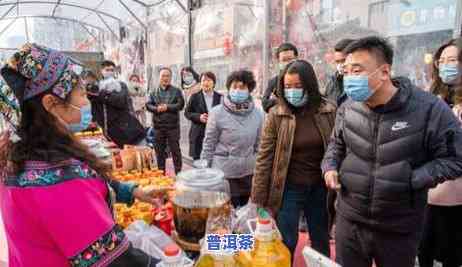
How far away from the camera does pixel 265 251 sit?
92 centimetres

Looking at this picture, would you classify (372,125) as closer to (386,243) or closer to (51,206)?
(386,243)

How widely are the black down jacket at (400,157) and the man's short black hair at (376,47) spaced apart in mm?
107

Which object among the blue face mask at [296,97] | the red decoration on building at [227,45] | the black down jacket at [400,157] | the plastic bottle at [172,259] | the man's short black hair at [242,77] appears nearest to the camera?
the plastic bottle at [172,259]

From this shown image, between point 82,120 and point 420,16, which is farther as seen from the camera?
point 420,16

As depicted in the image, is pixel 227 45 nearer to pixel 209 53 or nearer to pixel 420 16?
pixel 209 53

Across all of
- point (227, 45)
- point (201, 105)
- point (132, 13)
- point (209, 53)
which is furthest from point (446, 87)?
point (132, 13)

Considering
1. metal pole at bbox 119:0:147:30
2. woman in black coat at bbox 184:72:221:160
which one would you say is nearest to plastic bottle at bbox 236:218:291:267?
woman in black coat at bbox 184:72:221:160

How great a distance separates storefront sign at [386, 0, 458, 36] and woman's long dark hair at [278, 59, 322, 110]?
1283mm

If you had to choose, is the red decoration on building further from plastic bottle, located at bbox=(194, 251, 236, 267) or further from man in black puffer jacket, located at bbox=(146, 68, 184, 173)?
plastic bottle, located at bbox=(194, 251, 236, 267)

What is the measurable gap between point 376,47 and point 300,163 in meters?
0.73

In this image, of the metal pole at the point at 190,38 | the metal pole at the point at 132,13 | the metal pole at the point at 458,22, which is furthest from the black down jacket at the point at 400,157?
the metal pole at the point at 132,13

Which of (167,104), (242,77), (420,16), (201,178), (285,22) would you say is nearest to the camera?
(201,178)

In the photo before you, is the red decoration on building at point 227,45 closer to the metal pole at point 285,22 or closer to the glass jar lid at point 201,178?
the metal pole at point 285,22

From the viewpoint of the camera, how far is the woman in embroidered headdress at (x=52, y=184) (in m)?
0.73
